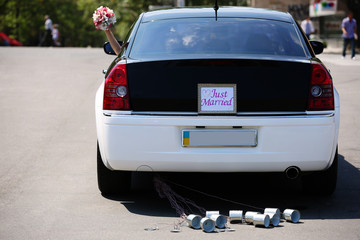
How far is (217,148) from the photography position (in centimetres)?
562

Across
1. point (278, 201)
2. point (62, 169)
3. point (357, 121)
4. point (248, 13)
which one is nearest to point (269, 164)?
point (278, 201)

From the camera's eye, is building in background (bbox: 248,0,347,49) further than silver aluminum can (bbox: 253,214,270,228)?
Yes

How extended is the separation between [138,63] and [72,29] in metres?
74.6

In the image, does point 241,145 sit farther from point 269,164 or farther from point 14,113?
point 14,113

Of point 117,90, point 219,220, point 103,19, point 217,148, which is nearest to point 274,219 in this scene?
point 219,220

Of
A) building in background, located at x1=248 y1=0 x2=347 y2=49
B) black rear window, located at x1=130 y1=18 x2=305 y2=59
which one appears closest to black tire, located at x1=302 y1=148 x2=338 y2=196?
black rear window, located at x1=130 y1=18 x2=305 y2=59

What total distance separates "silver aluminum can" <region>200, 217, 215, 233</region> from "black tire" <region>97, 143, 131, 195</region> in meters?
1.23

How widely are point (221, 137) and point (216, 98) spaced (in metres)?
0.30

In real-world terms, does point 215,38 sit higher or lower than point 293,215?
higher

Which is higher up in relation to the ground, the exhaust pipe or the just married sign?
the just married sign

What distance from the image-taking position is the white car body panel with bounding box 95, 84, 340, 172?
5.60 m

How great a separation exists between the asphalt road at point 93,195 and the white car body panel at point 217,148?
0.42 m

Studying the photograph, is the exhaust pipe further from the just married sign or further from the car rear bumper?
the just married sign

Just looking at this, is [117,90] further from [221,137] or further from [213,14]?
[213,14]
